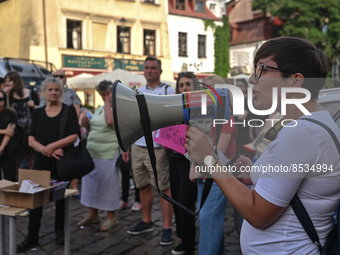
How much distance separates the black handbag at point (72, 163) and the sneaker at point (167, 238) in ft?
3.40

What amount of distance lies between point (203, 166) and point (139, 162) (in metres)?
2.96

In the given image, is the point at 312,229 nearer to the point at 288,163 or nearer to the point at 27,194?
the point at 288,163

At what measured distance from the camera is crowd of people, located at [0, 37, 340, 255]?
4.36 feet

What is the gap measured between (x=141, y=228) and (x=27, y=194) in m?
1.66

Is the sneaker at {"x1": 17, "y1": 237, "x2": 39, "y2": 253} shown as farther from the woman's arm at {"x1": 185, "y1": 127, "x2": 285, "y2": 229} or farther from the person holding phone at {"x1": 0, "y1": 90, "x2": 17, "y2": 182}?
the woman's arm at {"x1": 185, "y1": 127, "x2": 285, "y2": 229}

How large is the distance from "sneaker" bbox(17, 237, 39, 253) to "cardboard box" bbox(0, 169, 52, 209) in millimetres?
908

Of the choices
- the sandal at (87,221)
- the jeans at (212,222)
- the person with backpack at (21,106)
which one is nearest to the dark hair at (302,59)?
the jeans at (212,222)

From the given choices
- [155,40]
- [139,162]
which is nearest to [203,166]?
[139,162]

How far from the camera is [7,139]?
16.5 feet

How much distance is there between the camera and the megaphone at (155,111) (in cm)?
158

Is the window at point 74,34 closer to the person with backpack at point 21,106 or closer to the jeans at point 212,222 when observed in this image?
the person with backpack at point 21,106

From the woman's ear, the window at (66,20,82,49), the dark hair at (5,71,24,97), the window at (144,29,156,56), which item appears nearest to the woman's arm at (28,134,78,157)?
the dark hair at (5,71,24,97)

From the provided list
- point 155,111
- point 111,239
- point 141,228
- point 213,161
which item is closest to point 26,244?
point 111,239

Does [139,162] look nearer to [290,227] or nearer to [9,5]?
[290,227]
